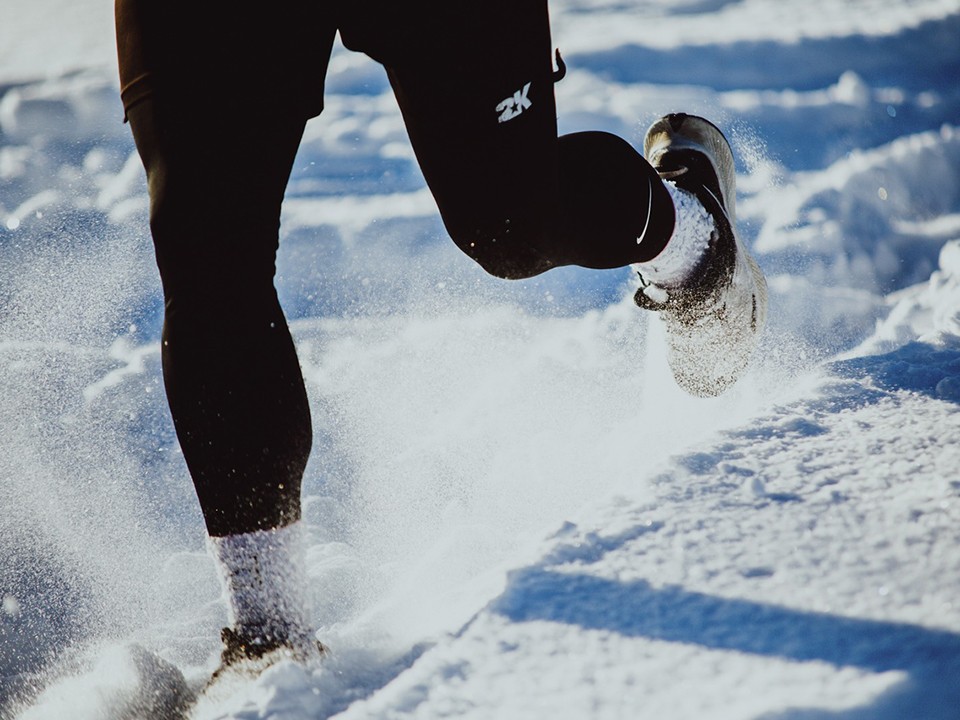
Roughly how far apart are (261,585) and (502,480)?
786 mm

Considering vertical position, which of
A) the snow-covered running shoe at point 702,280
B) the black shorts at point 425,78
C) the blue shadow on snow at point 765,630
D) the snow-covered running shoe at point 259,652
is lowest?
the snow-covered running shoe at point 259,652

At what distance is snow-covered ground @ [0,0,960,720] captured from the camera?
71 cm

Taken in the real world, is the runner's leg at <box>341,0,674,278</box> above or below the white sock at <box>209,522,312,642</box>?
above

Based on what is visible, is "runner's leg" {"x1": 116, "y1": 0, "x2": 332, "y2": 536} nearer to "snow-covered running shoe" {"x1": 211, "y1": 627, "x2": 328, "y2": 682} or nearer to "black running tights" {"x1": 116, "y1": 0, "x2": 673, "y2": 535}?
"black running tights" {"x1": 116, "y1": 0, "x2": 673, "y2": 535}

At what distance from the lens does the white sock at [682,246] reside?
1444 mm

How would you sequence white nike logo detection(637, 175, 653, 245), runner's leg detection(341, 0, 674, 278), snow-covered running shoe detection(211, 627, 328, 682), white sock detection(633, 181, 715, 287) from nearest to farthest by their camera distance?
1. snow-covered running shoe detection(211, 627, 328, 682)
2. runner's leg detection(341, 0, 674, 278)
3. white nike logo detection(637, 175, 653, 245)
4. white sock detection(633, 181, 715, 287)

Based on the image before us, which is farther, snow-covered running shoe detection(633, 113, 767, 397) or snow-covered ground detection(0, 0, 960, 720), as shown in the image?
snow-covered running shoe detection(633, 113, 767, 397)

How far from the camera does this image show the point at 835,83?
5379mm

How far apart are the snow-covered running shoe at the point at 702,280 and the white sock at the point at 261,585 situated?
0.90 m

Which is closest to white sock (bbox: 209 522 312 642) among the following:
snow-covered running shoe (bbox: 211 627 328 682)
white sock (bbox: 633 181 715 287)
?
snow-covered running shoe (bbox: 211 627 328 682)

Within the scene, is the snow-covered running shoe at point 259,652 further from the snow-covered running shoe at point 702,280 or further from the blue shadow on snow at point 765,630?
the snow-covered running shoe at point 702,280

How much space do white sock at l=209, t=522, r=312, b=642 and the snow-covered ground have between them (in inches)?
3.0

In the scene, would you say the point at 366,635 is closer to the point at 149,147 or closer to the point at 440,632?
the point at 440,632

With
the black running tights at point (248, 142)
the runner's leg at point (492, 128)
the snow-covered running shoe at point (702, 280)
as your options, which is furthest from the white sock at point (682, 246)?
the black running tights at point (248, 142)
